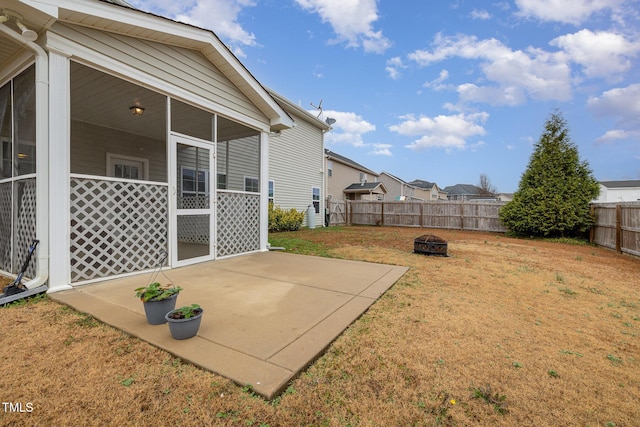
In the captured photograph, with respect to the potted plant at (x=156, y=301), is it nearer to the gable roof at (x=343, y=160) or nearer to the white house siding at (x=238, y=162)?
the white house siding at (x=238, y=162)

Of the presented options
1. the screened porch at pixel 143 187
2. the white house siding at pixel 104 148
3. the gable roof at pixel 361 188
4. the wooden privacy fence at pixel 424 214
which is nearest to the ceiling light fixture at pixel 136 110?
the screened porch at pixel 143 187

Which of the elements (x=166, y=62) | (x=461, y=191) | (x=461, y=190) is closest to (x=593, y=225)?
(x=166, y=62)

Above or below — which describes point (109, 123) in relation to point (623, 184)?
below

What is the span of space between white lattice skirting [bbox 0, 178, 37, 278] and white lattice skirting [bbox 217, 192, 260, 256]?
256 centimetres

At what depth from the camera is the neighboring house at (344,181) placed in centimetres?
2017

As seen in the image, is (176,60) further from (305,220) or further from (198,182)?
(305,220)

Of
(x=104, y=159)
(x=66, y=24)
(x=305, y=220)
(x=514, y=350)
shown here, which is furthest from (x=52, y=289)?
(x=305, y=220)

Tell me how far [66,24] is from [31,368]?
3813 mm

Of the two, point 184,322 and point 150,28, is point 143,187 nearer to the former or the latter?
point 150,28

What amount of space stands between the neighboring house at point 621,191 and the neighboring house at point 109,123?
143 ft

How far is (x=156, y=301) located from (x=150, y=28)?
12.6ft

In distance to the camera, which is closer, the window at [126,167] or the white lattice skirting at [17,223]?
the white lattice skirting at [17,223]

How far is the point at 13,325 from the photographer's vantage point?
2.48 metres

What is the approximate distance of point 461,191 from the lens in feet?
167
